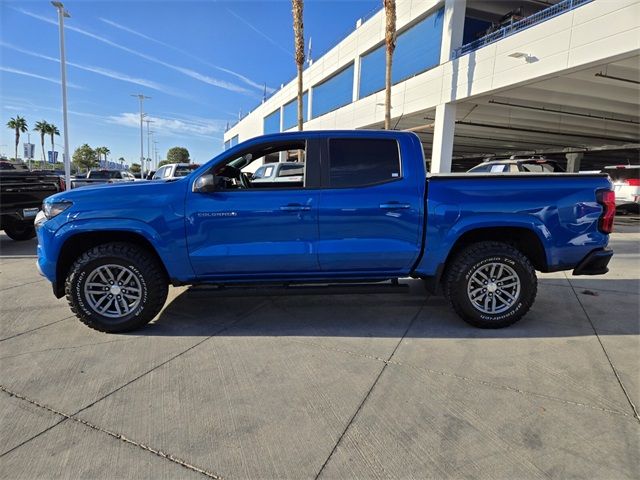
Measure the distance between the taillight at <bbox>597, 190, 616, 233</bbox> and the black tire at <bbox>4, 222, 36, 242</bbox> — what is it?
1052cm

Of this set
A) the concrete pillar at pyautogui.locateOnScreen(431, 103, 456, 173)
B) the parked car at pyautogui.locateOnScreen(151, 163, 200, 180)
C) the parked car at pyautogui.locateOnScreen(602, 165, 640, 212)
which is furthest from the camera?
the concrete pillar at pyautogui.locateOnScreen(431, 103, 456, 173)

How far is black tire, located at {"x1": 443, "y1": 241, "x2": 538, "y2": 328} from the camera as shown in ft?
12.6

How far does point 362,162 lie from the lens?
3900mm

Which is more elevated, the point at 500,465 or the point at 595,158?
the point at 595,158

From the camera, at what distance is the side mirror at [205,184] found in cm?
366

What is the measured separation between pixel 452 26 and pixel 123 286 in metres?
17.5

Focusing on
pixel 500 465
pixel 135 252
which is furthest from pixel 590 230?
pixel 135 252

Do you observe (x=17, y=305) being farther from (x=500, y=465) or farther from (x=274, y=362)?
(x=500, y=465)

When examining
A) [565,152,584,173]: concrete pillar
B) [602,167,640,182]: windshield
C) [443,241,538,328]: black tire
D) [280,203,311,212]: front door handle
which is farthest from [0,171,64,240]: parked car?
[565,152,584,173]: concrete pillar

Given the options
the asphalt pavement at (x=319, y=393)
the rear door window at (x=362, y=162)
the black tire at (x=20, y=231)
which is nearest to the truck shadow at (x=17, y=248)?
the black tire at (x=20, y=231)

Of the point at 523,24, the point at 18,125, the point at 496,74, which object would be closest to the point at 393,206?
the point at 496,74

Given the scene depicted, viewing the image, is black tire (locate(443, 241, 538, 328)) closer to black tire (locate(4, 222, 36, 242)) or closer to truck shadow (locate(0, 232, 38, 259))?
truck shadow (locate(0, 232, 38, 259))

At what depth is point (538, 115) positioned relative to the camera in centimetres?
2103

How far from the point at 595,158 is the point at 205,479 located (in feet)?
183
